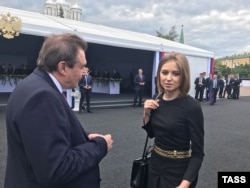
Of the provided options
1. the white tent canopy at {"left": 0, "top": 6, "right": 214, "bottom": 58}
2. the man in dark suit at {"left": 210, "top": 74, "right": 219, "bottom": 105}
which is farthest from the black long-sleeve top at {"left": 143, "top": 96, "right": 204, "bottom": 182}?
the man in dark suit at {"left": 210, "top": 74, "right": 219, "bottom": 105}

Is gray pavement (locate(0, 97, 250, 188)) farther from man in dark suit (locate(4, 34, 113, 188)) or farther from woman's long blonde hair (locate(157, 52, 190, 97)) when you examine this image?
man in dark suit (locate(4, 34, 113, 188))

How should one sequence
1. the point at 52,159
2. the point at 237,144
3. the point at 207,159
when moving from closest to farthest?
the point at 52,159, the point at 207,159, the point at 237,144

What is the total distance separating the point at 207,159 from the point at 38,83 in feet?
14.8

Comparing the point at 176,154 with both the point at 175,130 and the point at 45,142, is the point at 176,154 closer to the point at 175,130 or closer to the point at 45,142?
the point at 175,130

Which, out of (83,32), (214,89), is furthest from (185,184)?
(214,89)

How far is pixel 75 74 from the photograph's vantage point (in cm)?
140

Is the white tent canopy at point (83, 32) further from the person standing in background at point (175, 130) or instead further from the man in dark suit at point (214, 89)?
the person standing in background at point (175, 130)

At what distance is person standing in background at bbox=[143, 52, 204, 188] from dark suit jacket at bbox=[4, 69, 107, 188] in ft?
2.07

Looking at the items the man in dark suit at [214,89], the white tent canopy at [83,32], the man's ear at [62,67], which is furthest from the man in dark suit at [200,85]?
the man's ear at [62,67]

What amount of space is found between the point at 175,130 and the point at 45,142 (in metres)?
0.93

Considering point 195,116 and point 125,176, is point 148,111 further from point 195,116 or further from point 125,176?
point 125,176

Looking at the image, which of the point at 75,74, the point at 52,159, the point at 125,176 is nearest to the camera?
the point at 52,159

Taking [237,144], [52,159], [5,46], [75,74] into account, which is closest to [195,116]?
[75,74]

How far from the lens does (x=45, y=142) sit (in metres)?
1.18
